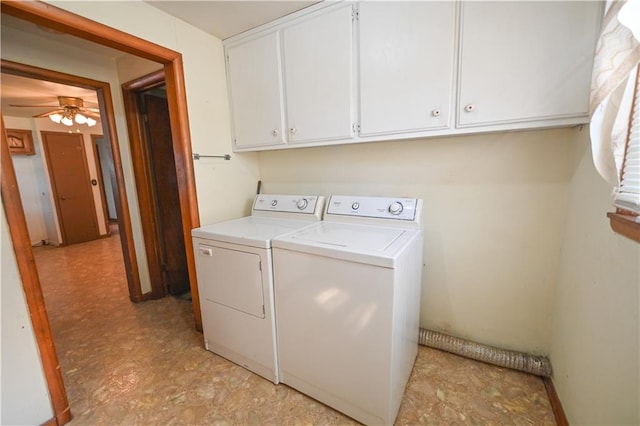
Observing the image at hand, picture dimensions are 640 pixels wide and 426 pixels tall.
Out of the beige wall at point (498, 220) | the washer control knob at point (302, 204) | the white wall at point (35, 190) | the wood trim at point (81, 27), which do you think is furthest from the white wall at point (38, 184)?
the washer control knob at point (302, 204)

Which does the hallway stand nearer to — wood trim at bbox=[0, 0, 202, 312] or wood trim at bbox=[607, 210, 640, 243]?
wood trim at bbox=[0, 0, 202, 312]

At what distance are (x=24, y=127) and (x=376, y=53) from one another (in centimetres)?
585

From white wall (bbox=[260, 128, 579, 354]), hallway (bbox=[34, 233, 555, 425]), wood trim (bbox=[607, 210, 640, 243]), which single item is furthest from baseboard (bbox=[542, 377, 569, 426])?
wood trim (bbox=[607, 210, 640, 243])

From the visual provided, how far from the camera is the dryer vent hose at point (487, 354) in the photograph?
1.50 m

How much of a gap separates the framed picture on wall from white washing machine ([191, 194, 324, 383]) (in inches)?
191

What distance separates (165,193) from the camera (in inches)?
104

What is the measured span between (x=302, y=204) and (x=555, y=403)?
1758mm

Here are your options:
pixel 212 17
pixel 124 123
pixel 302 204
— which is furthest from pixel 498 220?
pixel 124 123

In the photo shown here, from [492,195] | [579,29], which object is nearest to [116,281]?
[492,195]

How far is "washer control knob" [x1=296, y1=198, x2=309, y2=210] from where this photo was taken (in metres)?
1.88

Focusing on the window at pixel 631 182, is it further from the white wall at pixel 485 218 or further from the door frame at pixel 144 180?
the door frame at pixel 144 180

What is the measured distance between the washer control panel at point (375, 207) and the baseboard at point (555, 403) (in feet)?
3.69

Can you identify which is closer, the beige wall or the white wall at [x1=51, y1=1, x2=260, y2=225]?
the beige wall

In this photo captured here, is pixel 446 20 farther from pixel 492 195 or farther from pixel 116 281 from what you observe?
pixel 116 281
